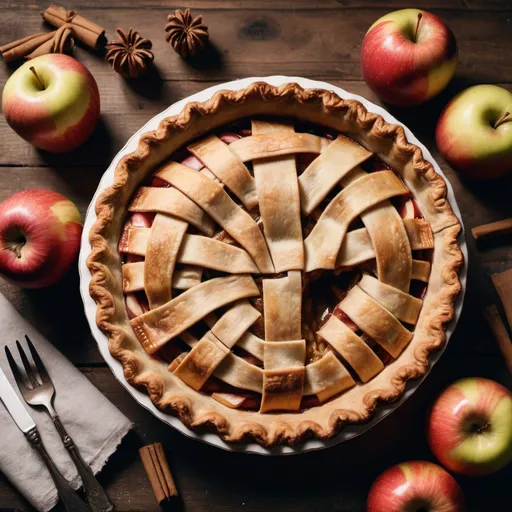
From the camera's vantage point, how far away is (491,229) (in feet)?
6.07

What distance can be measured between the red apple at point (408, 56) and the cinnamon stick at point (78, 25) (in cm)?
77

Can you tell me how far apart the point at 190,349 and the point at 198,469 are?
41 cm

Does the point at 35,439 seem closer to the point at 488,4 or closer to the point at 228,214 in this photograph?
the point at 228,214

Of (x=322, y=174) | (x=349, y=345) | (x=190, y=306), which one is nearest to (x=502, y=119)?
(x=322, y=174)

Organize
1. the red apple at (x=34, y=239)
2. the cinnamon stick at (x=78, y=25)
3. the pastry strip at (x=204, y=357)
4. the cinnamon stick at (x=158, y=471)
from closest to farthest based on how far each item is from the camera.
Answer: the pastry strip at (x=204, y=357), the red apple at (x=34, y=239), the cinnamon stick at (x=158, y=471), the cinnamon stick at (x=78, y=25)

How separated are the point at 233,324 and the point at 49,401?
0.59 m

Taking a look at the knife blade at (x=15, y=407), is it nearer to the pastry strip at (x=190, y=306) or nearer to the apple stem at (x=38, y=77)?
the pastry strip at (x=190, y=306)

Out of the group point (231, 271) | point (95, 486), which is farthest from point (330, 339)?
point (95, 486)

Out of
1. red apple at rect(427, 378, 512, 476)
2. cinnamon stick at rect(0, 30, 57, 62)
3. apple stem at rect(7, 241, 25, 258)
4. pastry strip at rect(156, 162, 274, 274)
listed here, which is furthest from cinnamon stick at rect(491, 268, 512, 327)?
cinnamon stick at rect(0, 30, 57, 62)

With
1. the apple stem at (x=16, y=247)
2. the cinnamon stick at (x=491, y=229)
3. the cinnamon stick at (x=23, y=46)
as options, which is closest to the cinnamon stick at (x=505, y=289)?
the cinnamon stick at (x=491, y=229)

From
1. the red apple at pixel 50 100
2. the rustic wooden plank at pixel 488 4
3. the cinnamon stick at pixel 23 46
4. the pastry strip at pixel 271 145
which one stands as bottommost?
the pastry strip at pixel 271 145

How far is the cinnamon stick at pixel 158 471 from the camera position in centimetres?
177

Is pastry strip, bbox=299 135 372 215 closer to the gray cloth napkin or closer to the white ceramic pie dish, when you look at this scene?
the white ceramic pie dish

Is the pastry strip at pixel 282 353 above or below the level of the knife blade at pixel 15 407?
above
